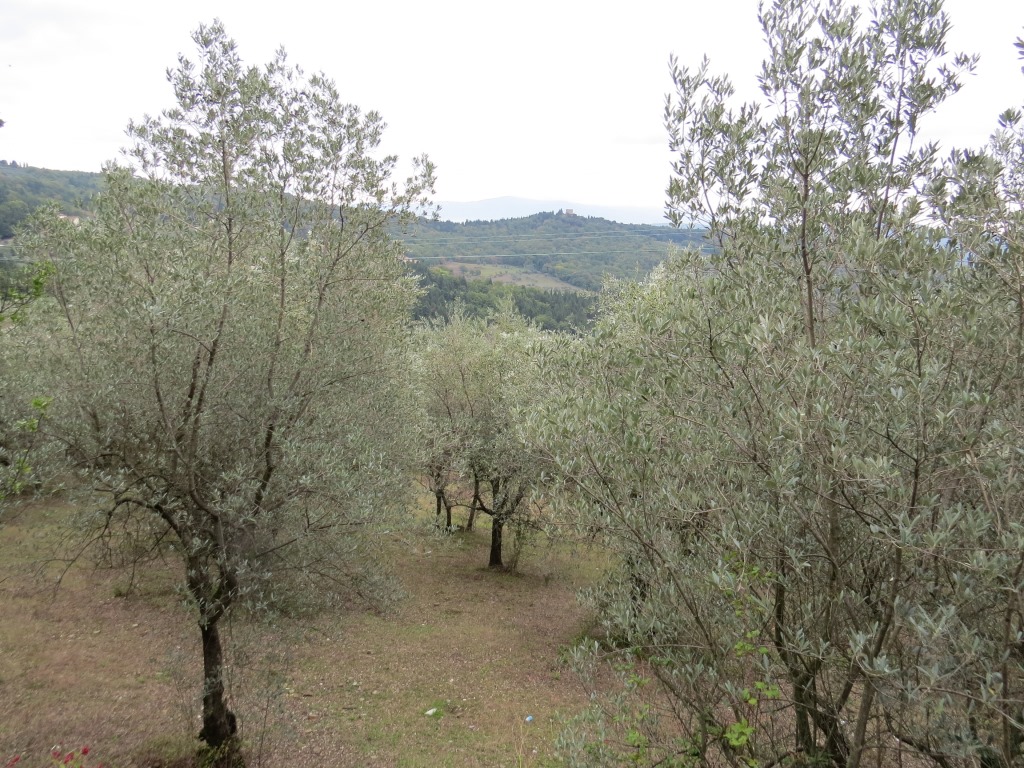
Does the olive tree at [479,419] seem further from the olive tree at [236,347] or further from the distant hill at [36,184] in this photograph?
the distant hill at [36,184]

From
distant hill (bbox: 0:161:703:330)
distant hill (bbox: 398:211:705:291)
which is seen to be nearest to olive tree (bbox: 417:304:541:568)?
distant hill (bbox: 0:161:703:330)

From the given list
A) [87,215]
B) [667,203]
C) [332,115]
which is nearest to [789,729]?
[667,203]

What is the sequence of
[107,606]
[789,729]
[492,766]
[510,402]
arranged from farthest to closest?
[510,402] < [107,606] < [492,766] < [789,729]

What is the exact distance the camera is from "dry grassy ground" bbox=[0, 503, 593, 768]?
10.4 meters

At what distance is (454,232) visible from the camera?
193m

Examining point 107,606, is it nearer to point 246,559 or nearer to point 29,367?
point 29,367

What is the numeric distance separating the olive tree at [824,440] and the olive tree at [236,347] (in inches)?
189

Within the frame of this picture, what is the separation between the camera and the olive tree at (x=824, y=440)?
3.92m

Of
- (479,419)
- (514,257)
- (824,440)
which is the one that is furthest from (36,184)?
(824,440)

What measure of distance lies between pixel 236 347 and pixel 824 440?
27.6ft

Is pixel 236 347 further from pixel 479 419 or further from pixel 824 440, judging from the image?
pixel 479 419

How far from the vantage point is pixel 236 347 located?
30.2 ft

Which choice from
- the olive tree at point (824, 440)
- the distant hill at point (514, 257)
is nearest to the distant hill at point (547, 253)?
the distant hill at point (514, 257)

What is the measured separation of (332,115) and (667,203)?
6.93 meters
